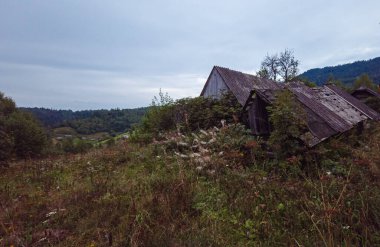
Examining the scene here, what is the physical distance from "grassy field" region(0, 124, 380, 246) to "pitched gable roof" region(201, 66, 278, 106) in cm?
876

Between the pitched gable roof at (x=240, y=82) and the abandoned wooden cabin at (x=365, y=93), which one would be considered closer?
the pitched gable roof at (x=240, y=82)

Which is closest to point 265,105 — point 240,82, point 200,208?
point 200,208

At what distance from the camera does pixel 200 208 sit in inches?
159

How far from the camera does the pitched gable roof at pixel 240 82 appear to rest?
48.4 feet

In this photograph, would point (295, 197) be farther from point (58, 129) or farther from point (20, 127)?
point (58, 129)

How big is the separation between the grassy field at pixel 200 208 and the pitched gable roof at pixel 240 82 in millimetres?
8755

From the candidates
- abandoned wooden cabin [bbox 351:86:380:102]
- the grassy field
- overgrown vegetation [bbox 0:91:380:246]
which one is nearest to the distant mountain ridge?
abandoned wooden cabin [bbox 351:86:380:102]

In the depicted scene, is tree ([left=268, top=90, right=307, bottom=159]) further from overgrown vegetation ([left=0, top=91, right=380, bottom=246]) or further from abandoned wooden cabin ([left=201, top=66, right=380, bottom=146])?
abandoned wooden cabin ([left=201, top=66, right=380, bottom=146])

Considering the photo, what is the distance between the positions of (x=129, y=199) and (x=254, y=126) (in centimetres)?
548

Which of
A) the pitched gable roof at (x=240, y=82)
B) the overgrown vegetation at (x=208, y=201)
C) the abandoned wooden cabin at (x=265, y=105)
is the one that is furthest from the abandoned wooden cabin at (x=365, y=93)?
the overgrown vegetation at (x=208, y=201)

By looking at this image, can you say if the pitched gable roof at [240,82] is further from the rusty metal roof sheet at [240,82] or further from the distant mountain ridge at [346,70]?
the distant mountain ridge at [346,70]

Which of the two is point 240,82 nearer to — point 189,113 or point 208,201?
point 189,113

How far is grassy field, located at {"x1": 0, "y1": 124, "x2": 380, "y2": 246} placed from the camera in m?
3.13

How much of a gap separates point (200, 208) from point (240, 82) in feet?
43.7
